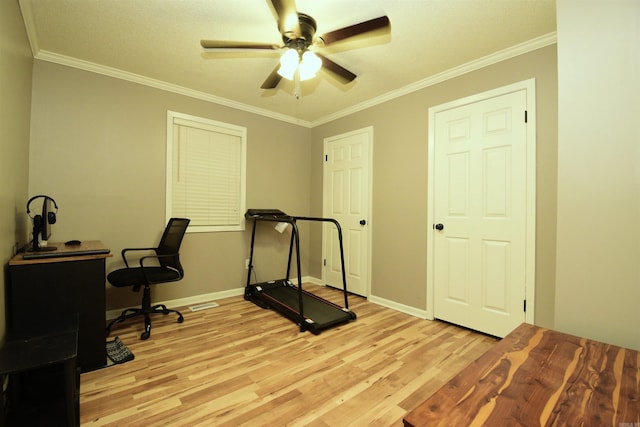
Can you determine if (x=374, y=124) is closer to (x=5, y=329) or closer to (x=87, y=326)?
(x=87, y=326)

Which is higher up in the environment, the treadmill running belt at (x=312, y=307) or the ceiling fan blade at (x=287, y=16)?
the ceiling fan blade at (x=287, y=16)

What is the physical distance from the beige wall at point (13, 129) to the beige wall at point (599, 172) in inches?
114

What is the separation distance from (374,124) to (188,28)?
2.18 m

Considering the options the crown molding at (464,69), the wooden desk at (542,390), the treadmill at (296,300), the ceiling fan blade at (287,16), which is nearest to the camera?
the wooden desk at (542,390)

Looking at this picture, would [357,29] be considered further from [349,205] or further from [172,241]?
[172,241]

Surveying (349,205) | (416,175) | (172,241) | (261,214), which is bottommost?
(172,241)

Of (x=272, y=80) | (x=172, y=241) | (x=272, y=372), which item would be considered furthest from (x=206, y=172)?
(x=272, y=372)

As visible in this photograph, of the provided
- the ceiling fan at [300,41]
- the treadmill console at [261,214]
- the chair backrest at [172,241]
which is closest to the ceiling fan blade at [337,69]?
the ceiling fan at [300,41]

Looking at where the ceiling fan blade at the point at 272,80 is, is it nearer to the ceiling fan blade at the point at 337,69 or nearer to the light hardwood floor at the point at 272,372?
the ceiling fan blade at the point at 337,69

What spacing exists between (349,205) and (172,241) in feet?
7.17

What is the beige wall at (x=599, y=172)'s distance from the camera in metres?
1.06

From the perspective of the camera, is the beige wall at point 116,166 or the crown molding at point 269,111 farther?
the beige wall at point 116,166

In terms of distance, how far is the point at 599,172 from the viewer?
44.4 inches

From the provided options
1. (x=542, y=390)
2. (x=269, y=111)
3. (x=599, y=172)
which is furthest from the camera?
(x=269, y=111)
